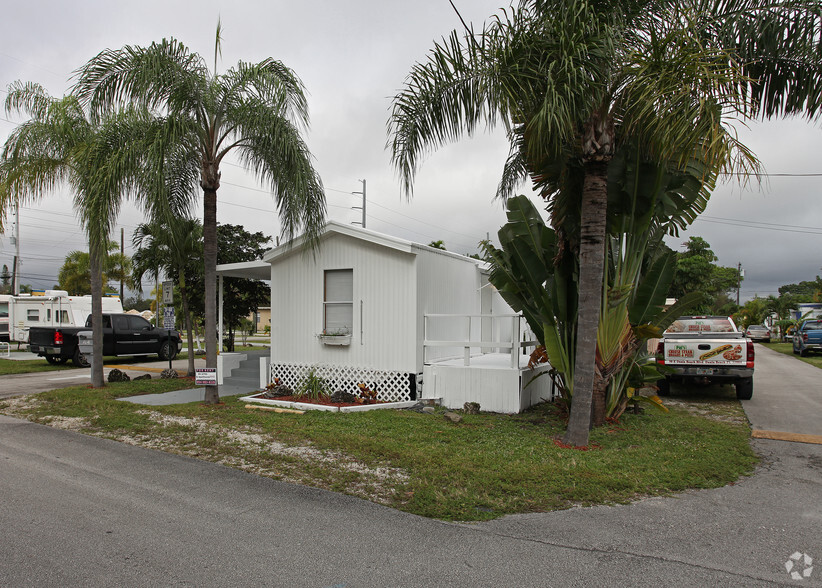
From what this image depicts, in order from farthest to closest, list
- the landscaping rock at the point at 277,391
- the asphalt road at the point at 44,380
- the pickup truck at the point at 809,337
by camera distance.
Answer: the pickup truck at the point at 809,337
the asphalt road at the point at 44,380
the landscaping rock at the point at 277,391

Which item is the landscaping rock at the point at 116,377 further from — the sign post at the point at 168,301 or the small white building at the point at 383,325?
the small white building at the point at 383,325

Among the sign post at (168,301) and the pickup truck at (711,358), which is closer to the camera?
the pickup truck at (711,358)

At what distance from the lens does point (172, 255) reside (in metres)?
14.6

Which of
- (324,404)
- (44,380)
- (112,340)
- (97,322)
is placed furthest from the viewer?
(112,340)

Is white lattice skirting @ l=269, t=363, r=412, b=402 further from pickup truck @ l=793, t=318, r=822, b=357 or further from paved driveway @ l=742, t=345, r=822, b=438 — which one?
pickup truck @ l=793, t=318, r=822, b=357

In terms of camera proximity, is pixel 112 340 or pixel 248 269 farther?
pixel 112 340

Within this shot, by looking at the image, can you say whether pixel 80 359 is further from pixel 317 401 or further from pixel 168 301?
pixel 317 401

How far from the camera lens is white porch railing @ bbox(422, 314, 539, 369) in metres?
9.78

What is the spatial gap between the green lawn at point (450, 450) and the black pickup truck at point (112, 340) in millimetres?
9076

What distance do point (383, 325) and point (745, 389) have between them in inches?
307

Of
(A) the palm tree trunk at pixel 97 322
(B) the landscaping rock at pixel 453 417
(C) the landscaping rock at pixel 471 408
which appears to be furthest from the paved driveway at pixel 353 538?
(A) the palm tree trunk at pixel 97 322

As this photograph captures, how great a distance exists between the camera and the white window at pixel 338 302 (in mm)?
11328

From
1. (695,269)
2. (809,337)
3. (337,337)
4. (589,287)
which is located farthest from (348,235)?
(695,269)

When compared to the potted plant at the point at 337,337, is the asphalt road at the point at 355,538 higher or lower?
lower
